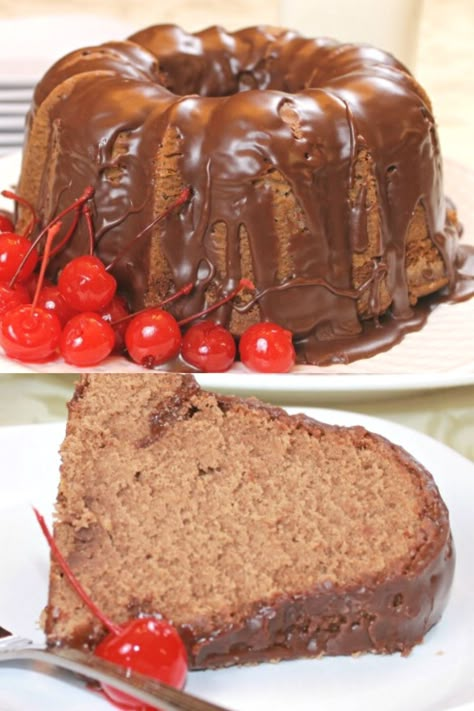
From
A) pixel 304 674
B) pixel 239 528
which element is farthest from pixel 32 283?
pixel 304 674

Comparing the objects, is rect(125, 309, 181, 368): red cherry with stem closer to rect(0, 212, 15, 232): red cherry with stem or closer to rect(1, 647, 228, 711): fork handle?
rect(0, 212, 15, 232): red cherry with stem

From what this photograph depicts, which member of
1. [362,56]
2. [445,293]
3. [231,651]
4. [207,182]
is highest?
[362,56]

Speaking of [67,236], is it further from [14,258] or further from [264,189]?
[264,189]

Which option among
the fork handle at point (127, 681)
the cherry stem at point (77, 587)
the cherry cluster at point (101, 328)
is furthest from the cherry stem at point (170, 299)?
the fork handle at point (127, 681)

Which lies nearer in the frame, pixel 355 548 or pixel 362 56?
pixel 355 548

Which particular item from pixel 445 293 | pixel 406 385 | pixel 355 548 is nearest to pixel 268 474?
pixel 355 548

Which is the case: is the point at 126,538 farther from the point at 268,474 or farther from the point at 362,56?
the point at 362,56

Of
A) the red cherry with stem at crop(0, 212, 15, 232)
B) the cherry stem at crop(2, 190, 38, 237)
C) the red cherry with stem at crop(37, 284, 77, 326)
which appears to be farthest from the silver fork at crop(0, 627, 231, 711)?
the red cherry with stem at crop(0, 212, 15, 232)
